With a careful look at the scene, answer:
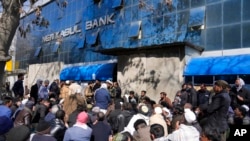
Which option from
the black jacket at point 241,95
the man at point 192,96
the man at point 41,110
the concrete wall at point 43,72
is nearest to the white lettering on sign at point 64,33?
the concrete wall at point 43,72

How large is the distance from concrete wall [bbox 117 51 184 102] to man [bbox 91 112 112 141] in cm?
1032

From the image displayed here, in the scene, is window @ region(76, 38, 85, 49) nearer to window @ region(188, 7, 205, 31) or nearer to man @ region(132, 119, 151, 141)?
window @ region(188, 7, 205, 31)

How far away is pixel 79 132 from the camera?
661 centimetres

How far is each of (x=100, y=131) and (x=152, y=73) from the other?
11449 millimetres

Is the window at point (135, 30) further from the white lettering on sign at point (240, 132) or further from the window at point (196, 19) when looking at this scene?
the white lettering on sign at point (240, 132)

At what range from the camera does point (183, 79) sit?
18156 millimetres

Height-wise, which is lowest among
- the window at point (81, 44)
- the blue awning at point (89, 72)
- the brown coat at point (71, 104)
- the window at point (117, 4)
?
the brown coat at point (71, 104)

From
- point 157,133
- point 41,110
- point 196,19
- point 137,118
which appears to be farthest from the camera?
point 196,19

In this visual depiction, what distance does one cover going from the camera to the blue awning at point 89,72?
24859 mm

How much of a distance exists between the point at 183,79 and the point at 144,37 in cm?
648

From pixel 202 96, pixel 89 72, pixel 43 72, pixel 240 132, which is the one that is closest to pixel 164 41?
pixel 89 72

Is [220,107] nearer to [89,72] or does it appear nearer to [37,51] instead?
[89,72]

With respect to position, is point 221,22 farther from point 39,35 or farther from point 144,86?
point 39,35

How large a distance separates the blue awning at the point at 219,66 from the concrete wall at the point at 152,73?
595mm
